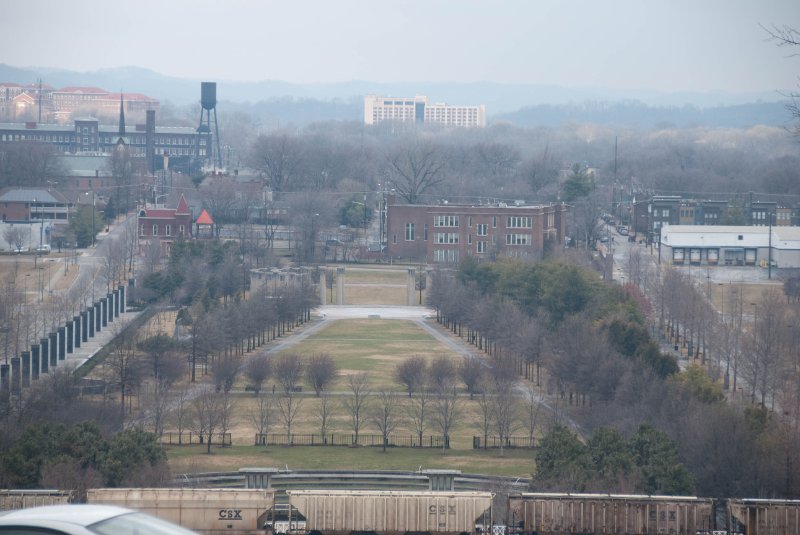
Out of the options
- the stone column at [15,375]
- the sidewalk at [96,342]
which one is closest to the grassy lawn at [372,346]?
the sidewalk at [96,342]

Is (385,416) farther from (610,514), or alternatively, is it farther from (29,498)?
(29,498)

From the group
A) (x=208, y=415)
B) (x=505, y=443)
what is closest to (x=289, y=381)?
(x=208, y=415)

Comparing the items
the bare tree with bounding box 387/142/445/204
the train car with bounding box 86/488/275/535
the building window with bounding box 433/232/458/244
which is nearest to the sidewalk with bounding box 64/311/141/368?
the train car with bounding box 86/488/275/535

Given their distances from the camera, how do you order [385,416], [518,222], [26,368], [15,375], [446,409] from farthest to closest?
[518,222], [26,368], [15,375], [446,409], [385,416]

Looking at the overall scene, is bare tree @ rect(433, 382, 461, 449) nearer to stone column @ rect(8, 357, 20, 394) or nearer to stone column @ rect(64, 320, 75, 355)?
stone column @ rect(8, 357, 20, 394)

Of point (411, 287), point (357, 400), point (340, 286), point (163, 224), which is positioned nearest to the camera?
point (357, 400)

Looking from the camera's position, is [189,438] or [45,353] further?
[45,353]
